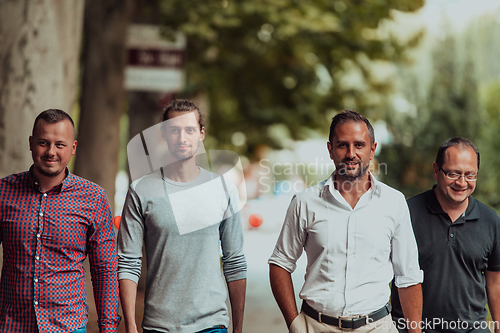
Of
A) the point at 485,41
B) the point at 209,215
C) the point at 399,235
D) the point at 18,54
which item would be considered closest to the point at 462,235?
the point at 399,235

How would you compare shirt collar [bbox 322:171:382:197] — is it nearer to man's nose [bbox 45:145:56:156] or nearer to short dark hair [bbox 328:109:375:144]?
short dark hair [bbox 328:109:375:144]

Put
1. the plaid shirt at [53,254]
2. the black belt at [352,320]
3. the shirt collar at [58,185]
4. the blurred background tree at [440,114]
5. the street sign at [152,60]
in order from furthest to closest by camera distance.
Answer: the blurred background tree at [440,114] → the street sign at [152,60] → the black belt at [352,320] → the shirt collar at [58,185] → the plaid shirt at [53,254]

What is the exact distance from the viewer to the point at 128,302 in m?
3.77

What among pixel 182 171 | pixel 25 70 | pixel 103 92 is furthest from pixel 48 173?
pixel 103 92

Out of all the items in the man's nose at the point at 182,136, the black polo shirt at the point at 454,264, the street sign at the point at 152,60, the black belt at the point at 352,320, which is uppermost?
the street sign at the point at 152,60

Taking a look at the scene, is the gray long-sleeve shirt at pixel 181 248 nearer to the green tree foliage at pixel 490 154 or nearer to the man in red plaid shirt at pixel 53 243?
the man in red plaid shirt at pixel 53 243

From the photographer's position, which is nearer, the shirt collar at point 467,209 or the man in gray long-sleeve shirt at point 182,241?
the man in gray long-sleeve shirt at point 182,241

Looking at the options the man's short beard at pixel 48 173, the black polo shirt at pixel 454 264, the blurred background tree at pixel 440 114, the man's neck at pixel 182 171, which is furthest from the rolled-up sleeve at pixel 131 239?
the blurred background tree at pixel 440 114

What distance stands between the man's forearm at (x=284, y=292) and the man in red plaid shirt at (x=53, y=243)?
0.97 metres

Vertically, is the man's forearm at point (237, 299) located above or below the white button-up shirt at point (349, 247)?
below

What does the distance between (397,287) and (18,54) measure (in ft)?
13.5

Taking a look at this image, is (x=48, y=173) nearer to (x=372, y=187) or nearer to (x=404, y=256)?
(x=372, y=187)

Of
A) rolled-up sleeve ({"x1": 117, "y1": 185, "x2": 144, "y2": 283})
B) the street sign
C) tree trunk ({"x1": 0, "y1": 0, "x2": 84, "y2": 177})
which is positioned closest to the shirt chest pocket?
rolled-up sleeve ({"x1": 117, "y1": 185, "x2": 144, "y2": 283})

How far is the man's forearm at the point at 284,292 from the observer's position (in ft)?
12.8
